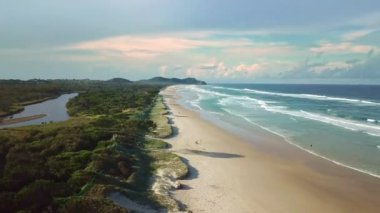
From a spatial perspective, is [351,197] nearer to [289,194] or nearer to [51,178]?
[289,194]

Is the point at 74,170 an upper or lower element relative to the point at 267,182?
upper

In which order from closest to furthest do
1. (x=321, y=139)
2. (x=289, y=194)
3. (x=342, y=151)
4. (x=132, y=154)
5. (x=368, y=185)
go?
1. (x=289, y=194)
2. (x=368, y=185)
3. (x=132, y=154)
4. (x=342, y=151)
5. (x=321, y=139)

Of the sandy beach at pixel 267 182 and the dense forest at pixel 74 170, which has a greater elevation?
the dense forest at pixel 74 170

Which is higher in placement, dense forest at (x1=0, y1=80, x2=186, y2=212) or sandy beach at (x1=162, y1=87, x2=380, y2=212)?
dense forest at (x1=0, y1=80, x2=186, y2=212)

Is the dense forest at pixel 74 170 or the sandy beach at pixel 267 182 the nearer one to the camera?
the dense forest at pixel 74 170

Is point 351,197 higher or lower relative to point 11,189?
lower

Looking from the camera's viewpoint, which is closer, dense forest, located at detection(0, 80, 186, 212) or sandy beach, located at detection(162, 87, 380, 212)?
dense forest, located at detection(0, 80, 186, 212)

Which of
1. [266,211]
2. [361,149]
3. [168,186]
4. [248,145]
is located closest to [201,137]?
[248,145]

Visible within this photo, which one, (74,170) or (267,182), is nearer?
(74,170)
